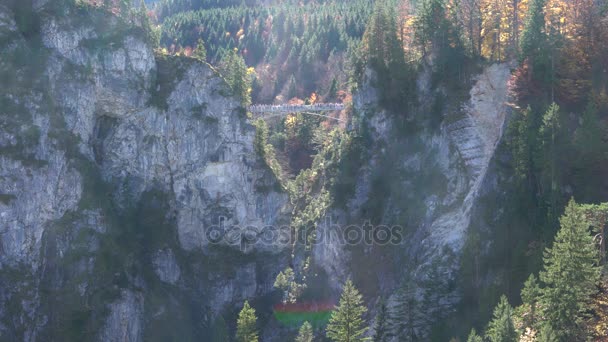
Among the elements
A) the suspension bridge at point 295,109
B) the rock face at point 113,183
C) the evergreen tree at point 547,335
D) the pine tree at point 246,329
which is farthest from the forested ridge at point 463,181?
the suspension bridge at point 295,109

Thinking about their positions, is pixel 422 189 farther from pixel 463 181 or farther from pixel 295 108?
pixel 295 108

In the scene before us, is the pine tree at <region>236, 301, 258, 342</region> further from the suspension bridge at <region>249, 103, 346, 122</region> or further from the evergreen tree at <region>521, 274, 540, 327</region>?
the suspension bridge at <region>249, 103, 346, 122</region>

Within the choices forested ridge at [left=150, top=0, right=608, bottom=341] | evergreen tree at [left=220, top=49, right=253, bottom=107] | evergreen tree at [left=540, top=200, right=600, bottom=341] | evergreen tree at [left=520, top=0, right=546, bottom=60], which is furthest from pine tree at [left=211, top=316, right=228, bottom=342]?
evergreen tree at [left=520, top=0, right=546, bottom=60]

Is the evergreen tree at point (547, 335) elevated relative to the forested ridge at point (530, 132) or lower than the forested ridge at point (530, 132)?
lower

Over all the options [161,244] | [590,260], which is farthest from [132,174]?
[590,260]

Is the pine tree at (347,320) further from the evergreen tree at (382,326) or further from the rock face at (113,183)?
the rock face at (113,183)

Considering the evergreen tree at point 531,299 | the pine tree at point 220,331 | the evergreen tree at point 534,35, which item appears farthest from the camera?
the pine tree at point 220,331

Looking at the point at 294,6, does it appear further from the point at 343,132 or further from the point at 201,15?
the point at 343,132
